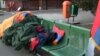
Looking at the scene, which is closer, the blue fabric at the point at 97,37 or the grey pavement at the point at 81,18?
the blue fabric at the point at 97,37

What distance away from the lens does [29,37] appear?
906 cm

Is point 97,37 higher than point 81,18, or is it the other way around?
point 97,37

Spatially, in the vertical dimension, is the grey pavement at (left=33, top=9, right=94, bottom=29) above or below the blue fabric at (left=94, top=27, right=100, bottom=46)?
below

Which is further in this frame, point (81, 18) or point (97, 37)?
point (81, 18)

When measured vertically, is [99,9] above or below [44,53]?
above

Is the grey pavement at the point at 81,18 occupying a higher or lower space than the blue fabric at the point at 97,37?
lower

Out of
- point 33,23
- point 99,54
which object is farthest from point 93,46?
point 33,23

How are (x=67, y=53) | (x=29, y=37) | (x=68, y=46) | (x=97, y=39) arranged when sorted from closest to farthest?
(x=97, y=39) → (x=67, y=53) → (x=68, y=46) → (x=29, y=37)

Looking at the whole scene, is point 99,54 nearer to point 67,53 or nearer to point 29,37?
point 67,53

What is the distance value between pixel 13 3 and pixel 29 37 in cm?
2697

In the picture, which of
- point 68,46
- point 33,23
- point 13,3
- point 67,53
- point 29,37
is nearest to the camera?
point 67,53

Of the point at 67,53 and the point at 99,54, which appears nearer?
the point at 99,54

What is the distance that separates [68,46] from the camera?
8367 millimetres

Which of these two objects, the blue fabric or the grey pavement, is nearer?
the blue fabric
